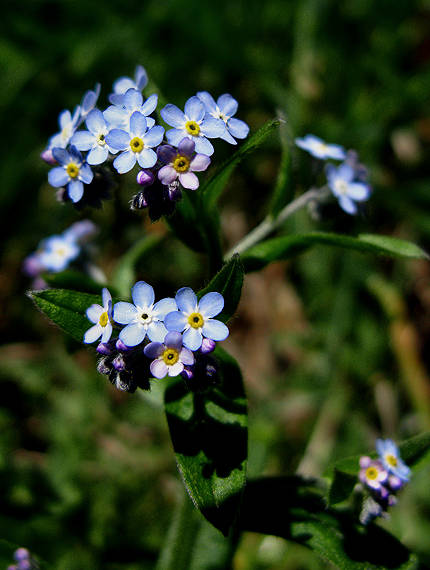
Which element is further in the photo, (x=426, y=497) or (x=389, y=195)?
(x=389, y=195)

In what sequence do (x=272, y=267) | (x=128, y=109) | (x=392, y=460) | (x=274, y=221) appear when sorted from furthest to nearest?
(x=272, y=267) → (x=274, y=221) → (x=392, y=460) → (x=128, y=109)

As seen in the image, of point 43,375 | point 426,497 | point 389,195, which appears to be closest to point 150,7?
point 389,195

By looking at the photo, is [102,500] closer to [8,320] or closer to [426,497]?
[8,320]

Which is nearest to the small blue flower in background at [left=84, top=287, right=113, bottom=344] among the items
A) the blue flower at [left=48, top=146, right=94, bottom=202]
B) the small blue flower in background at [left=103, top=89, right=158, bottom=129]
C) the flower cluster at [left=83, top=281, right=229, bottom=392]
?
the flower cluster at [left=83, top=281, right=229, bottom=392]

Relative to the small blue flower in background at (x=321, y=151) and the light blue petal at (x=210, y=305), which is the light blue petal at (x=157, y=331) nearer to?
the light blue petal at (x=210, y=305)

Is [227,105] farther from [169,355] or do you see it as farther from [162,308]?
[169,355]

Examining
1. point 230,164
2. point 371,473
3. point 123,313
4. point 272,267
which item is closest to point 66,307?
point 123,313
